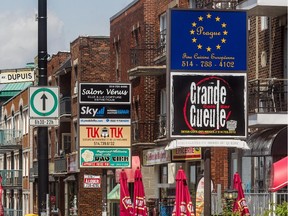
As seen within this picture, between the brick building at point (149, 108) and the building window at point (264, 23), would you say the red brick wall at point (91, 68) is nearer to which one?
the brick building at point (149, 108)

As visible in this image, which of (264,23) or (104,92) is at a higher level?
(264,23)

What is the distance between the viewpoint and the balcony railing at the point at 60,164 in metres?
62.9

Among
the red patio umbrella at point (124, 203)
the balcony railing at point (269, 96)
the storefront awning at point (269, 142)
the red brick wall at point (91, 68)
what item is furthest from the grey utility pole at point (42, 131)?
the red brick wall at point (91, 68)

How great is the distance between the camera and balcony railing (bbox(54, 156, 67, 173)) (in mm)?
62938

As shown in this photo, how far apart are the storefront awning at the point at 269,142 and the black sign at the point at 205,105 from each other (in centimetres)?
721

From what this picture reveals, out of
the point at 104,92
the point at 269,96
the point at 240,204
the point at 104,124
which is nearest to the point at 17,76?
the point at 104,92

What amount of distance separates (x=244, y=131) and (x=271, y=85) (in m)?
8.12

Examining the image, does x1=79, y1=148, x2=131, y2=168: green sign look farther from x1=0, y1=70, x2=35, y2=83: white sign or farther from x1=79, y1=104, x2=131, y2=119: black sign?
x1=0, y1=70, x2=35, y2=83: white sign

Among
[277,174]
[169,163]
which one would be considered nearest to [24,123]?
[169,163]

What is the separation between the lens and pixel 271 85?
88.8ft

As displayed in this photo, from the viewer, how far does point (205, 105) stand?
1873cm

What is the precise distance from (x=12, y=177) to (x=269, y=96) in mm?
58265

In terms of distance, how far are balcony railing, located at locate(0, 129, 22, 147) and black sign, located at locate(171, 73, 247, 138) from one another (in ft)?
206

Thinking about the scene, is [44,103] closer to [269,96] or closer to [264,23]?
[269,96]
